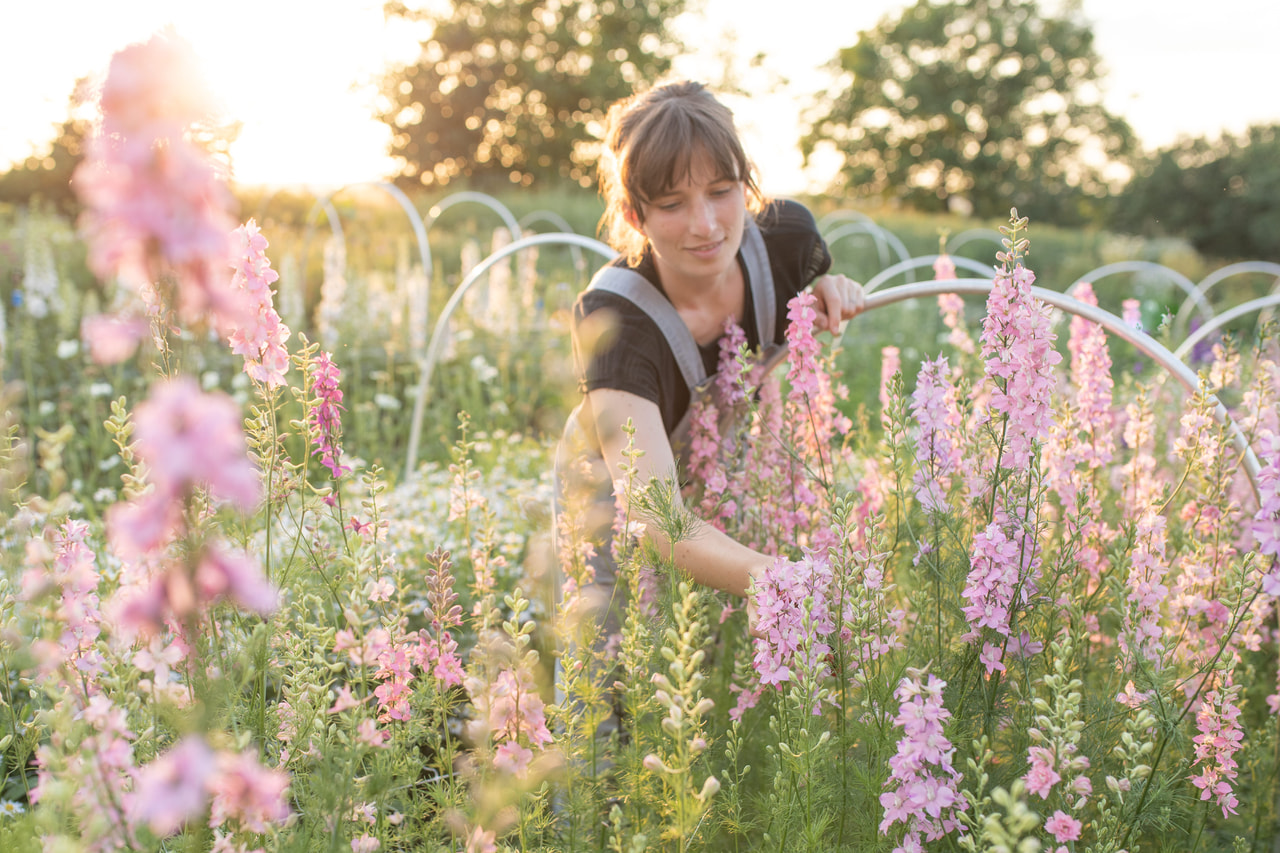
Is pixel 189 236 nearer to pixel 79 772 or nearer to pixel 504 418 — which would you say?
pixel 79 772

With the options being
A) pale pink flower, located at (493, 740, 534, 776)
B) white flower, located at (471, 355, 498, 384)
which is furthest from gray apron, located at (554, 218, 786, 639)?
white flower, located at (471, 355, 498, 384)

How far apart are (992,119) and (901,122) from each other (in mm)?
4278

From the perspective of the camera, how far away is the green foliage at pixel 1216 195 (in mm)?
32156

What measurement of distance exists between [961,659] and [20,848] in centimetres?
168

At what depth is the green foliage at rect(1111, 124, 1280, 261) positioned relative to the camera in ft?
105

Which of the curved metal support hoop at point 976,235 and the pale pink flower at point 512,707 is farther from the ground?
the curved metal support hoop at point 976,235

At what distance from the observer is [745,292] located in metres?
2.95

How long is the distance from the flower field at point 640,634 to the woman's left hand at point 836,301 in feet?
0.71

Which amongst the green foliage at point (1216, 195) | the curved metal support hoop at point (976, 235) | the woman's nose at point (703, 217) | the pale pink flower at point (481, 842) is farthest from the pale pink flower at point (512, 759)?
the green foliage at point (1216, 195)

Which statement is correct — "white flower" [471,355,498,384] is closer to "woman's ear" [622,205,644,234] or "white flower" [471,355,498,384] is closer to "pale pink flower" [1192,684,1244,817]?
"woman's ear" [622,205,644,234]

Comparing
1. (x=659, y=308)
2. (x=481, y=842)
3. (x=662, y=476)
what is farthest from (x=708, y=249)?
(x=481, y=842)

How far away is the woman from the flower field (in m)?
0.24

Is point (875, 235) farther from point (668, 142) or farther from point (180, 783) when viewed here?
point (180, 783)

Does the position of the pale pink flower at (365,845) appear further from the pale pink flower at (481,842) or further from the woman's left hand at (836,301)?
the woman's left hand at (836,301)
